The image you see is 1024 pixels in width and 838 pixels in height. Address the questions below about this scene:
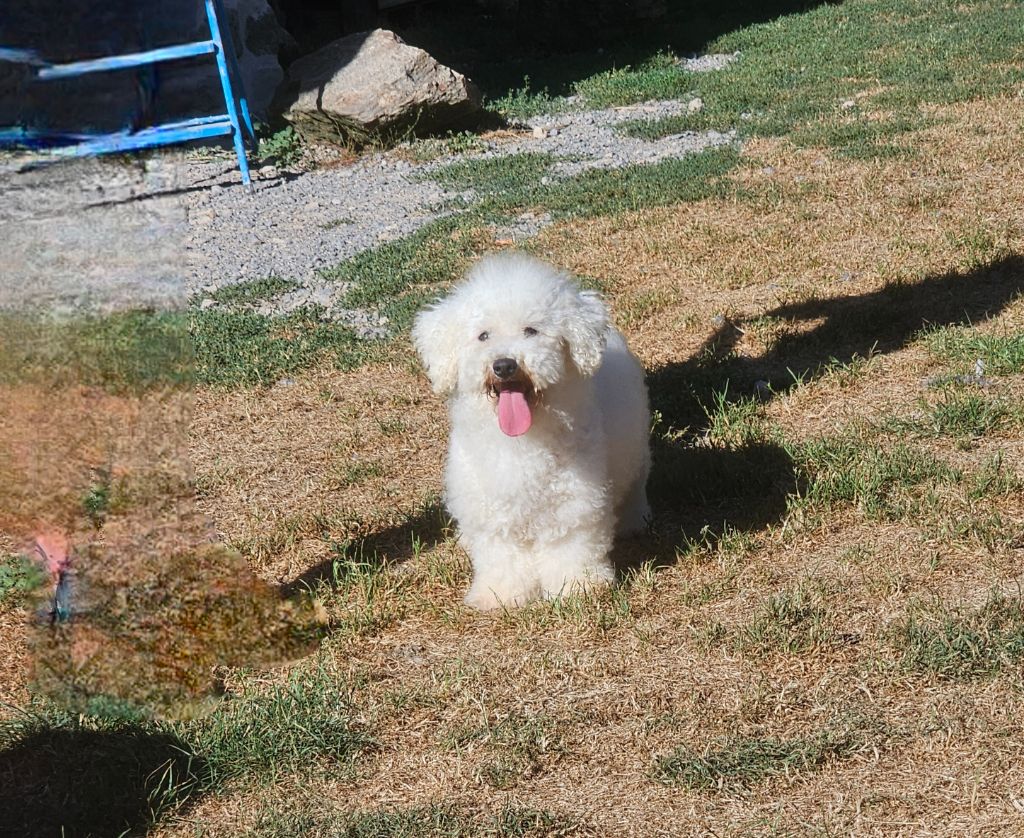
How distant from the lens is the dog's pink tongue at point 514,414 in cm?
404

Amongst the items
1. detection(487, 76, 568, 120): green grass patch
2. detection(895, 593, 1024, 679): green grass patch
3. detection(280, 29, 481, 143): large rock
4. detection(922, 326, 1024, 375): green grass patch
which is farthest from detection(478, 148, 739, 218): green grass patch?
detection(895, 593, 1024, 679): green grass patch

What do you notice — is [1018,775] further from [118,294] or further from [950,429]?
[118,294]

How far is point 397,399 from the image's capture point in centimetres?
658

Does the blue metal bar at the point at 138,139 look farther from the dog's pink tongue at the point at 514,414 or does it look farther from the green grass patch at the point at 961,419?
the dog's pink tongue at the point at 514,414

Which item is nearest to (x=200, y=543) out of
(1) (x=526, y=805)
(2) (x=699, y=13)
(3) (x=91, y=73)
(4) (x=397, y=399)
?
(4) (x=397, y=399)

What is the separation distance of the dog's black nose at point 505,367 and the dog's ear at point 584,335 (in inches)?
9.5

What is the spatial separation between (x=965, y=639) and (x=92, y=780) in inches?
104

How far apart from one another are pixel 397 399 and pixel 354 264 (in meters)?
2.70

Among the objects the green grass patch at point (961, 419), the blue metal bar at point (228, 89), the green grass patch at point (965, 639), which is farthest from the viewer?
the blue metal bar at point (228, 89)

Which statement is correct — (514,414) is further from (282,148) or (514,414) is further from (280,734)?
(282,148)

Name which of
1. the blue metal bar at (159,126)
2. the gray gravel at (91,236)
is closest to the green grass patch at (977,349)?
the gray gravel at (91,236)

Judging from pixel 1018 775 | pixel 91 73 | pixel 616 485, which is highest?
pixel 91 73

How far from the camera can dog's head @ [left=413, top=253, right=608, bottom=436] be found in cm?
404

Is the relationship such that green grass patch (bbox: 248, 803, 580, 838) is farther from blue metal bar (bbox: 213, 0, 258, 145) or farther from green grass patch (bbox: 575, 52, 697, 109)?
green grass patch (bbox: 575, 52, 697, 109)
